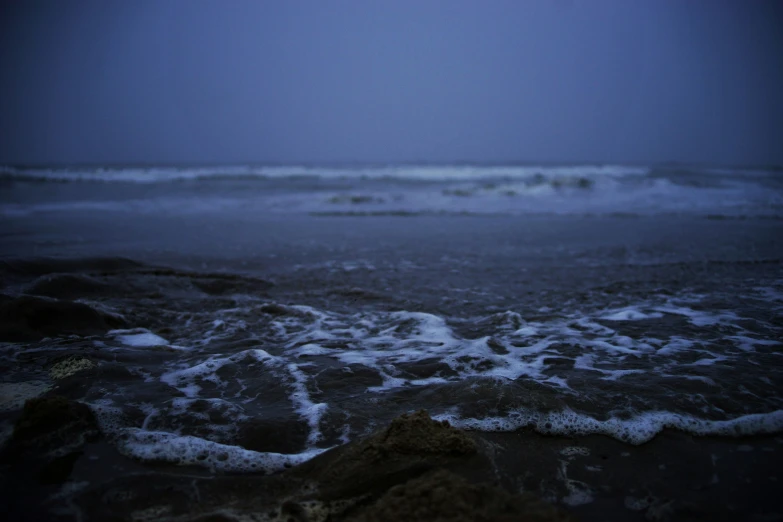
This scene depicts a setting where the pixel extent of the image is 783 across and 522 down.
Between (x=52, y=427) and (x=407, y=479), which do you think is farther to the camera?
(x=52, y=427)

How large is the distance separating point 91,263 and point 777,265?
24.3ft

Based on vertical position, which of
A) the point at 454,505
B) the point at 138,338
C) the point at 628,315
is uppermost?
the point at 454,505

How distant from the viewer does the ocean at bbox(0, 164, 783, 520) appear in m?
1.79

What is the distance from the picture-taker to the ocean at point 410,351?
5.86ft

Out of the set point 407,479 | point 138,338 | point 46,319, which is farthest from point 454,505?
point 46,319

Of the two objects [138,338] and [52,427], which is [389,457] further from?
[138,338]

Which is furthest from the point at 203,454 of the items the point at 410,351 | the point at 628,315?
the point at 628,315

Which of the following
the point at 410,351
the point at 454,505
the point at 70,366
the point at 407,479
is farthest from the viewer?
the point at 410,351

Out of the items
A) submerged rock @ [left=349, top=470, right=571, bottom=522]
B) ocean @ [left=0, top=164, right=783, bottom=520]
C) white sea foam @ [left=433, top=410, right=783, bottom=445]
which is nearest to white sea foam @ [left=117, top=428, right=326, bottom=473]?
ocean @ [left=0, top=164, right=783, bottom=520]

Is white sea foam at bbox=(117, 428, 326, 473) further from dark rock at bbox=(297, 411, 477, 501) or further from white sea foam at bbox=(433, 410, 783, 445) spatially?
white sea foam at bbox=(433, 410, 783, 445)

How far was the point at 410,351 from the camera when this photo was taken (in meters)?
2.88

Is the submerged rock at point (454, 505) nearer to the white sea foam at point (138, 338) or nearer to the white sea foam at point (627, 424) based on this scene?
the white sea foam at point (627, 424)

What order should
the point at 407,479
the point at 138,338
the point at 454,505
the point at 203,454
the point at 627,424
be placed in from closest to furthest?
1. the point at 454,505
2. the point at 407,479
3. the point at 203,454
4. the point at 627,424
5. the point at 138,338

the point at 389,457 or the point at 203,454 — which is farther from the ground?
the point at 389,457
